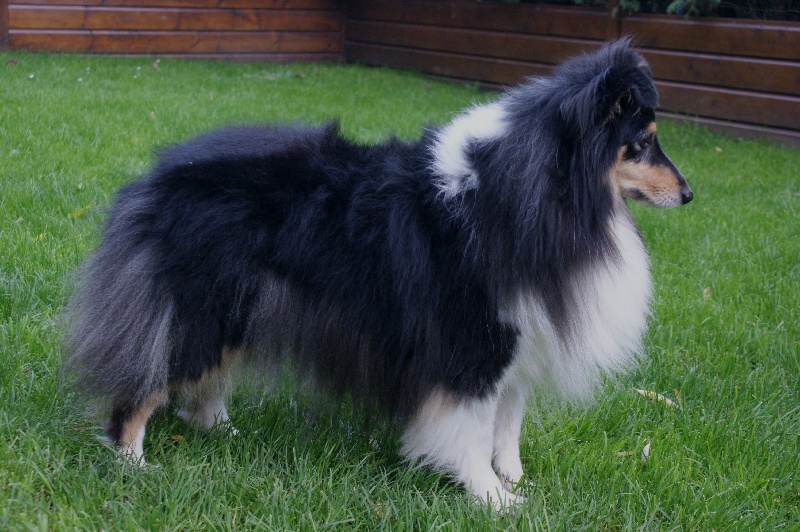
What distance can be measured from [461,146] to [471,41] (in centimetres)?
893

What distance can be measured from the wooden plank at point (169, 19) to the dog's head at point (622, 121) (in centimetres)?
929

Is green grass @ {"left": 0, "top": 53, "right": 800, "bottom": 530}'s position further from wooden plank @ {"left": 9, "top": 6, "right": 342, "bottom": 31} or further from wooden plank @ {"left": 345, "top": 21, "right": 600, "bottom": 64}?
wooden plank @ {"left": 9, "top": 6, "right": 342, "bottom": 31}

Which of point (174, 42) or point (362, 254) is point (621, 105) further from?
point (174, 42)

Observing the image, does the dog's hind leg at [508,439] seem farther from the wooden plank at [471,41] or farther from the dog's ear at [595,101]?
the wooden plank at [471,41]

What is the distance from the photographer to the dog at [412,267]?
2383 mm

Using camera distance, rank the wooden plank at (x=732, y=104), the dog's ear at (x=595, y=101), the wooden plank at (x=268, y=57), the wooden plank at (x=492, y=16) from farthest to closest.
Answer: the wooden plank at (x=268, y=57) → the wooden plank at (x=492, y=16) → the wooden plank at (x=732, y=104) → the dog's ear at (x=595, y=101)

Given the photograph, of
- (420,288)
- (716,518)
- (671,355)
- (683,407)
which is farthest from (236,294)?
(671,355)

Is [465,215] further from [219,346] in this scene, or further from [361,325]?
[219,346]

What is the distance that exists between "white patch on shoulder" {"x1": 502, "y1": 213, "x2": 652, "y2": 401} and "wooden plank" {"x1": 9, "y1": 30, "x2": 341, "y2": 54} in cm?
940

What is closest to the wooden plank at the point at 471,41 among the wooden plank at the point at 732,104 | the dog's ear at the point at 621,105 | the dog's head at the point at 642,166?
the wooden plank at the point at 732,104

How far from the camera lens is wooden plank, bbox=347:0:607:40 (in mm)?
9531

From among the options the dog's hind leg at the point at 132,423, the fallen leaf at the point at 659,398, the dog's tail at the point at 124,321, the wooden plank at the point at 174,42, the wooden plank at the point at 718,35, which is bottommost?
the fallen leaf at the point at 659,398

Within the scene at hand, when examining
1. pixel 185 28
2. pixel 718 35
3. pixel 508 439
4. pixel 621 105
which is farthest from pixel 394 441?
pixel 185 28

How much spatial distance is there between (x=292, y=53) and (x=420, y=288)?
10604mm
